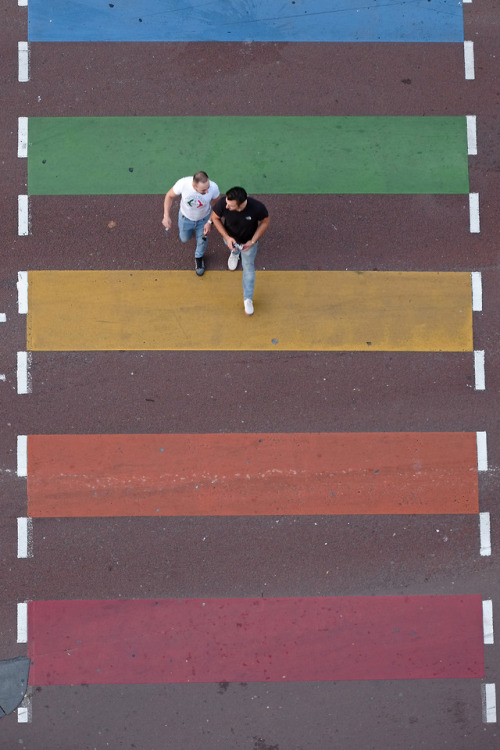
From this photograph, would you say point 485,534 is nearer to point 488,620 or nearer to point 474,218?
point 488,620

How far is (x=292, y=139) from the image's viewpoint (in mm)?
7926

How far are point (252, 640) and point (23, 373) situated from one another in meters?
3.88

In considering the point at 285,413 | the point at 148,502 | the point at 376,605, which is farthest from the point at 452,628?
the point at 148,502

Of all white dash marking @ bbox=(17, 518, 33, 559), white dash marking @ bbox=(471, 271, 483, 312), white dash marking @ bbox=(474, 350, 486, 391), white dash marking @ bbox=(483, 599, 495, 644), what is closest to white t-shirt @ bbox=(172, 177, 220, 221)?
white dash marking @ bbox=(471, 271, 483, 312)

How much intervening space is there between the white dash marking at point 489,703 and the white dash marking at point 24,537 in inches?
206

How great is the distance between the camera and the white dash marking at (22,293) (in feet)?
25.4

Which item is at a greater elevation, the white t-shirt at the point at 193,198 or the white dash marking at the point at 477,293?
the white t-shirt at the point at 193,198

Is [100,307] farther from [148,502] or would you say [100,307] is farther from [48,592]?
[48,592]

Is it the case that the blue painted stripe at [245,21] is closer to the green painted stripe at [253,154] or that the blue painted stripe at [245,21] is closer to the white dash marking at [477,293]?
the green painted stripe at [253,154]

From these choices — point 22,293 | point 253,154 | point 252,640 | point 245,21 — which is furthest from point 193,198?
point 252,640

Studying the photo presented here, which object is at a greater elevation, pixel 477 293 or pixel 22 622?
pixel 477 293

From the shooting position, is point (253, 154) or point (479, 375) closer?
point (479, 375)

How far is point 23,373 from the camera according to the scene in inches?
304

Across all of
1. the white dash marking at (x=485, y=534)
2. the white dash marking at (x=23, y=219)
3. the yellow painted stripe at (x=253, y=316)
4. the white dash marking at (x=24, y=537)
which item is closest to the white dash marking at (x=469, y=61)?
the yellow painted stripe at (x=253, y=316)
